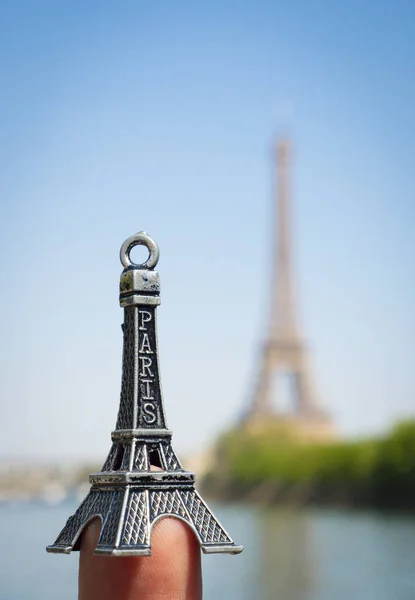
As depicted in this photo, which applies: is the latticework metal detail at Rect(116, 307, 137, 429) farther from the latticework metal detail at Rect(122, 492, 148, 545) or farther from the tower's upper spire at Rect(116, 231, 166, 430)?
the latticework metal detail at Rect(122, 492, 148, 545)

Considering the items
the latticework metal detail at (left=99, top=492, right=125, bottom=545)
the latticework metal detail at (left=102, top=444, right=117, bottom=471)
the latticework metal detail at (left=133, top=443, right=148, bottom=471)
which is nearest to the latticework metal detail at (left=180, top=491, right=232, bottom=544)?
the latticework metal detail at (left=133, top=443, right=148, bottom=471)

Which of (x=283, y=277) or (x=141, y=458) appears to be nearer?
(x=141, y=458)

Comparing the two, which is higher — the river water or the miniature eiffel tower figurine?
the river water

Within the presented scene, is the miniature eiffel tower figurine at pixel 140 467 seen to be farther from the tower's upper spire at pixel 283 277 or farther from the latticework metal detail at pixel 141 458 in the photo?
the tower's upper spire at pixel 283 277

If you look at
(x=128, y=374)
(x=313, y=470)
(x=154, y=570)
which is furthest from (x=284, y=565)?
(x=313, y=470)

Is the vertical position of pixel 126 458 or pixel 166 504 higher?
pixel 126 458

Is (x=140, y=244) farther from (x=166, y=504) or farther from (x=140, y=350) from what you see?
(x=166, y=504)

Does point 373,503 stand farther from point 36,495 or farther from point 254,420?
point 36,495
